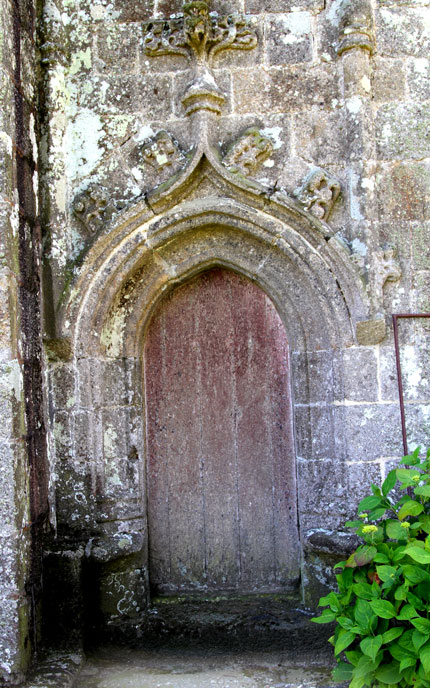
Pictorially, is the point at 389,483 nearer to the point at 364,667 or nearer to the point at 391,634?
the point at 391,634

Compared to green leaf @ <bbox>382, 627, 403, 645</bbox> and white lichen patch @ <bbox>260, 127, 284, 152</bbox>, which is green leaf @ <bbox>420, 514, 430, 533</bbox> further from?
white lichen patch @ <bbox>260, 127, 284, 152</bbox>

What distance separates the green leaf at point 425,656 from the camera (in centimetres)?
217

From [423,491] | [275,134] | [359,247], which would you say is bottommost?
[423,491]

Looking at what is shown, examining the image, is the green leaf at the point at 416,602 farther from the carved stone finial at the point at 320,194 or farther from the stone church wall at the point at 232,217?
the carved stone finial at the point at 320,194

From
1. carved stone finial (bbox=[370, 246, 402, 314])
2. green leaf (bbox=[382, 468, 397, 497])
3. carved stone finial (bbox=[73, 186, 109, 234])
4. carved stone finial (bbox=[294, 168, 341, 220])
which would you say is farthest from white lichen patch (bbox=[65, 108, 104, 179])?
green leaf (bbox=[382, 468, 397, 497])

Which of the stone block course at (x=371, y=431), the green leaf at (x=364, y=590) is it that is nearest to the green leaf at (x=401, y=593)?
the green leaf at (x=364, y=590)

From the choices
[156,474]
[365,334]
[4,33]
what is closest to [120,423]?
[156,474]

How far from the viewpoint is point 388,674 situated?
7.85ft

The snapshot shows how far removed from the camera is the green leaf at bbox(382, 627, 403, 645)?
232cm

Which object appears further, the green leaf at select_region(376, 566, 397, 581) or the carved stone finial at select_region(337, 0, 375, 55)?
the carved stone finial at select_region(337, 0, 375, 55)

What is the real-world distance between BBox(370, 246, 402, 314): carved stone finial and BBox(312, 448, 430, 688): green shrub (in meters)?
0.86

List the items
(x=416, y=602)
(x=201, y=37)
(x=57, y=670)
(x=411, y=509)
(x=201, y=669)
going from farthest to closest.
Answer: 1. (x=201, y=37)
2. (x=201, y=669)
3. (x=57, y=670)
4. (x=411, y=509)
5. (x=416, y=602)

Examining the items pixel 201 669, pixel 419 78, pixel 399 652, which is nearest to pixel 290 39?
pixel 419 78

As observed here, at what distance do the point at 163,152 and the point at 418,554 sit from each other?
7.72ft
